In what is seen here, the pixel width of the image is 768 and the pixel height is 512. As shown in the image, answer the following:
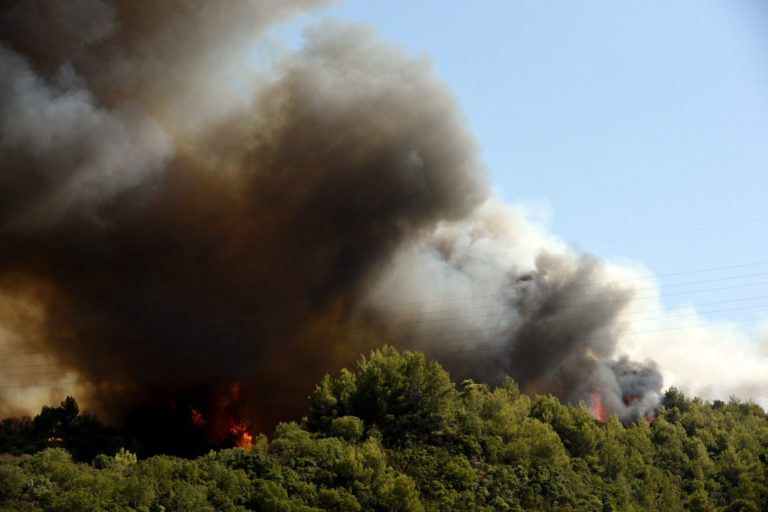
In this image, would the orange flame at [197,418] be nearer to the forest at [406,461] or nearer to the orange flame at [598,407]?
the forest at [406,461]

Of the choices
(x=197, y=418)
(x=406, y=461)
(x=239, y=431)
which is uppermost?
(x=197, y=418)

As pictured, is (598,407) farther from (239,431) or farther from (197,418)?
(197,418)

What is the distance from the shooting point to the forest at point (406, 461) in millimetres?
44312

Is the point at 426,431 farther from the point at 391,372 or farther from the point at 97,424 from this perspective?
the point at 97,424

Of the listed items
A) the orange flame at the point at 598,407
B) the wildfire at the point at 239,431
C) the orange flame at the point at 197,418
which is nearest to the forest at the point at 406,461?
the orange flame at the point at 197,418

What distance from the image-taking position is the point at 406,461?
5622cm

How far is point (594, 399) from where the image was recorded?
358 feet

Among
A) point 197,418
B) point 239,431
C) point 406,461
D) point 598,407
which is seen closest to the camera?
point 406,461

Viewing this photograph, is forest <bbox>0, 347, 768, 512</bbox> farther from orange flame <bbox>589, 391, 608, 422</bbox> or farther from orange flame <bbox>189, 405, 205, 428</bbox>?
orange flame <bbox>589, 391, 608, 422</bbox>

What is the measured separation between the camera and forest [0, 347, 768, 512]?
145ft

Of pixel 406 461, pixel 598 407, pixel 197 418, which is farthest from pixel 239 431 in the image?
pixel 598 407

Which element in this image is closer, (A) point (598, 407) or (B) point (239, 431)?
(B) point (239, 431)

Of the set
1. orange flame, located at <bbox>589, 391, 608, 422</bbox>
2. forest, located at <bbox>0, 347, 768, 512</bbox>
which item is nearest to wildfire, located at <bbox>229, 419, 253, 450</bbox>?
forest, located at <bbox>0, 347, 768, 512</bbox>

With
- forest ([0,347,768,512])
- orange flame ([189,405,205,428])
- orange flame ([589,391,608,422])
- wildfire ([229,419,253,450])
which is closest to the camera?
forest ([0,347,768,512])
